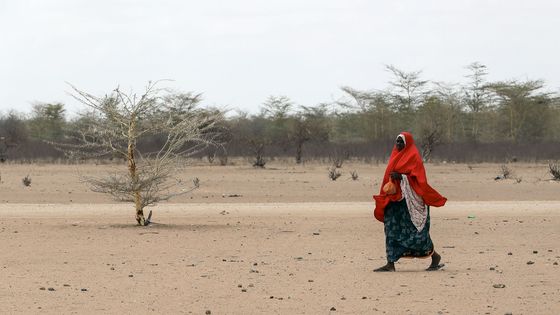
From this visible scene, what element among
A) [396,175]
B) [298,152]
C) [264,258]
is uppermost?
[298,152]

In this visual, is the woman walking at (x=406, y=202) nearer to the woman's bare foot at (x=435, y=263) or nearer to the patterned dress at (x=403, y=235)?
the patterned dress at (x=403, y=235)

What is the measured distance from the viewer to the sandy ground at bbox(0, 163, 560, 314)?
9.99 meters

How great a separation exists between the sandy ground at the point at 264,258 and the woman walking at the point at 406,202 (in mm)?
347

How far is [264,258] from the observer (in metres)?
13.6

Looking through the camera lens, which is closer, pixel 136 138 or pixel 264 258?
pixel 264 258

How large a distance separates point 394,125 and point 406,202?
2008 inches

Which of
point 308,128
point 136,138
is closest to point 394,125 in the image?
point 308,128

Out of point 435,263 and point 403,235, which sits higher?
point 403,235

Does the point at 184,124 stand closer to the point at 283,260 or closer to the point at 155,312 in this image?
the point at 283,260

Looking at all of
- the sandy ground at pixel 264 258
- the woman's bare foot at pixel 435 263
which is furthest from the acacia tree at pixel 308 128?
the woman's bare foot at pixel 435 263

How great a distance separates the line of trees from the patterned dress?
101 feet

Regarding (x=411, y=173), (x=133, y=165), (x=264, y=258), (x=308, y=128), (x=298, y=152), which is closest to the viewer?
(x=411, y=173)

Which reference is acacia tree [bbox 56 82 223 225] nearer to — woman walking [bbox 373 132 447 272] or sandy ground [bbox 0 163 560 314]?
sandy ground [bbox 0 163 560 314]

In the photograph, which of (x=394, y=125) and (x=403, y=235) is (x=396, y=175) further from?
(x=394, y=125)
